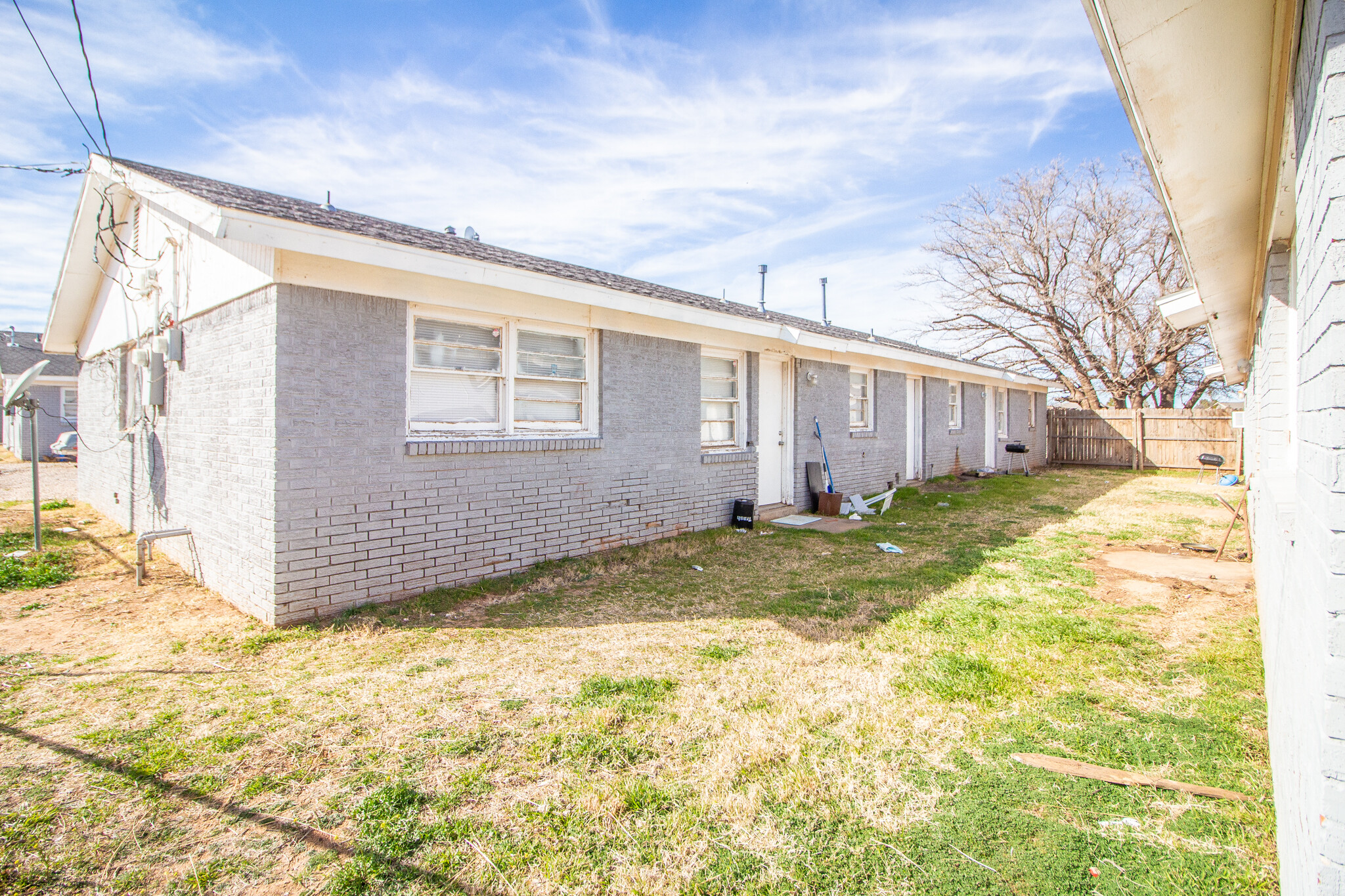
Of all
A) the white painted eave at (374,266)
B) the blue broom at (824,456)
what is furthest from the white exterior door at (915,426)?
the blue broom at (824,456)

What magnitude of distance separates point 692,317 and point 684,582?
11.1 ft

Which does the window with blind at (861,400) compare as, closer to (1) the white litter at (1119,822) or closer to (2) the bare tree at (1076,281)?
(1) the white litter at (1119,822)

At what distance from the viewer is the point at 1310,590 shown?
1.55 meters

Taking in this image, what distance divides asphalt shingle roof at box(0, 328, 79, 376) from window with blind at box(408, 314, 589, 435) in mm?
22968

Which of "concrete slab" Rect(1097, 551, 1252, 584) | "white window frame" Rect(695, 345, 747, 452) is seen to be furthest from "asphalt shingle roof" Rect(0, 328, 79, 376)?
"concrete slab" Rect(1097, 551, 1252, 584)

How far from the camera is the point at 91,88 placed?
5.11m

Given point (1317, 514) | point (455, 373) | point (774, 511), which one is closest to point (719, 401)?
point (774, 511)

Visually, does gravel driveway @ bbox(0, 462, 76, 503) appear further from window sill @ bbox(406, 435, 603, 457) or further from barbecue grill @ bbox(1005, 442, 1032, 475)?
barbecue grill @ bbox(1005, 442, 1032, 475)

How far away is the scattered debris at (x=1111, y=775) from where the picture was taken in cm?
Answer: 268

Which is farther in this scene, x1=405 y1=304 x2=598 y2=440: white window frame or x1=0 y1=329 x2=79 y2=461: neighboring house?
x1=0 y1=329 x2=79 y2=461: neighboring house

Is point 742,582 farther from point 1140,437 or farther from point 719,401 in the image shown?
point 1140,437

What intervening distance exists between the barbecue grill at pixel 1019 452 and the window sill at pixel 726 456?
11.6 meters

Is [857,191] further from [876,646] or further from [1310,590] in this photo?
[1310,590]

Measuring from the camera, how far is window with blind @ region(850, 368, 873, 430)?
12.4 m
